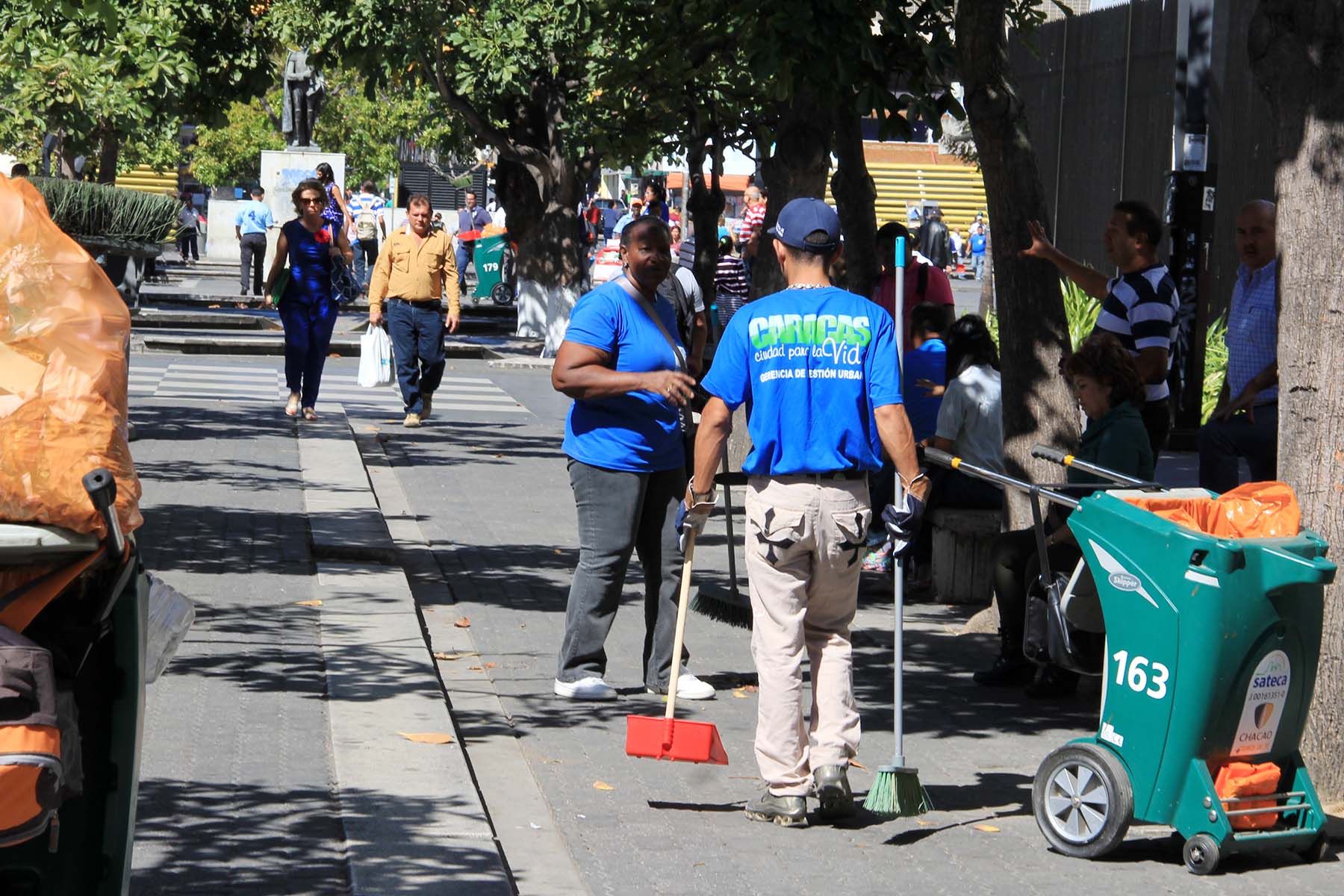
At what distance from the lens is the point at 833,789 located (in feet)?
Result: 18.9

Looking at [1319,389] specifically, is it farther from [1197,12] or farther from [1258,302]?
[1197,12]

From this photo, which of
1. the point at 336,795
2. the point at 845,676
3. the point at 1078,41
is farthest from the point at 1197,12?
the point at 336,795

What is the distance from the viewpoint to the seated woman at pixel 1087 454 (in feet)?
23.2

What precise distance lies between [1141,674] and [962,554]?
4.32m

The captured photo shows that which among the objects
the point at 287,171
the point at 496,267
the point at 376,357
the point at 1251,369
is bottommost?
the point at 376,357

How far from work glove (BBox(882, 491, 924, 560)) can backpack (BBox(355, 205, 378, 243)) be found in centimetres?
3056

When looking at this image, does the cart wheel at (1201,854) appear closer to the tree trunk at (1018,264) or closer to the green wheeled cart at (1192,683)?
the green wheeled cart at (1192,683)

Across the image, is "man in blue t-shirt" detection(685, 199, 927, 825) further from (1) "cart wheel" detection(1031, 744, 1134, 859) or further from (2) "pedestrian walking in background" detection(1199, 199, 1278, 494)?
(2) "pedestrian walking in background" detection(1199, 199, 1278, 494)

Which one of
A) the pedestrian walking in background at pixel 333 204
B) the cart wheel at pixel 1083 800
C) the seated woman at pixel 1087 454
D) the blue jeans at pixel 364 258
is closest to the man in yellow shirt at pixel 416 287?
the pedestrian walking in background at pixel 333 204

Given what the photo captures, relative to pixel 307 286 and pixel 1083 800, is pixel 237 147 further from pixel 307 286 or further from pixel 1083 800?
pixel 1083 800

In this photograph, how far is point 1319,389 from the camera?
616cm

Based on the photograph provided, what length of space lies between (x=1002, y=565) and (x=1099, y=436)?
83 cm

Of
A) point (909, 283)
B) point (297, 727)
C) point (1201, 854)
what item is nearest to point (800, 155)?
point (909, 283)

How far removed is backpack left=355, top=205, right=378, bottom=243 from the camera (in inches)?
1398
